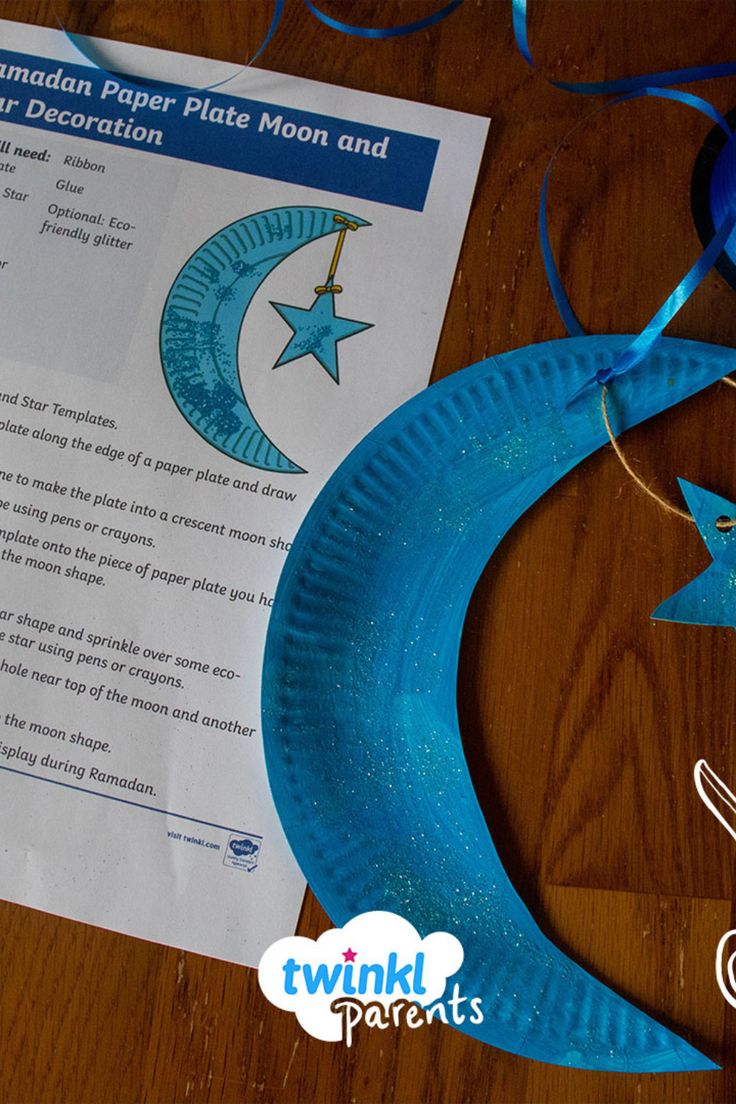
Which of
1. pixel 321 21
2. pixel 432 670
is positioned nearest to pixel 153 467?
pixel 432 670

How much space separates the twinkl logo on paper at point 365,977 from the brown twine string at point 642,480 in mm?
236

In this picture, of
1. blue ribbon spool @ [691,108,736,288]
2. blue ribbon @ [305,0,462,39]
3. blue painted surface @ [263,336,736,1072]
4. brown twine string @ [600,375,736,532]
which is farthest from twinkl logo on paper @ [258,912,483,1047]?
blue ribbon @ [305,0,462,39]

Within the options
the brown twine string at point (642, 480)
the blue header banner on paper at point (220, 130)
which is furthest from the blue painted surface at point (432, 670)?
the blue header banner on paper at point (220, 130)

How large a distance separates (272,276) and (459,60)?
Answer: 0.17 m

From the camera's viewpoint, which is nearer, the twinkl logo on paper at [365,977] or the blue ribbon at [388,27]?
the twinkl logo on paper at [365,977]

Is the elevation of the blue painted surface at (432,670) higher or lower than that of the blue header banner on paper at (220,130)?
lower

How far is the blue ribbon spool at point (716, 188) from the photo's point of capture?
0.46 m

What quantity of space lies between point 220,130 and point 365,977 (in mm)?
459

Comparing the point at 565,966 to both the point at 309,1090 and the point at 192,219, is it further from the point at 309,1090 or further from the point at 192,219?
the point at 192,219

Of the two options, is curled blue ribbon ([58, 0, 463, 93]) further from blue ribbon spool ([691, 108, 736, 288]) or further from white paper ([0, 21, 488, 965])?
blue ribbon spool ([691, 108, 736, 288])

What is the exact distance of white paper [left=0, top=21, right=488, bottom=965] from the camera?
1.41 feet

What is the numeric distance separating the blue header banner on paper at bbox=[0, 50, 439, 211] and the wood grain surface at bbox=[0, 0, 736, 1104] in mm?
32

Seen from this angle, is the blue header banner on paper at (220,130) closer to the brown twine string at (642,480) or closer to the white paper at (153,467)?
the white paper at (153,467)

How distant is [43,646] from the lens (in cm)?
46
